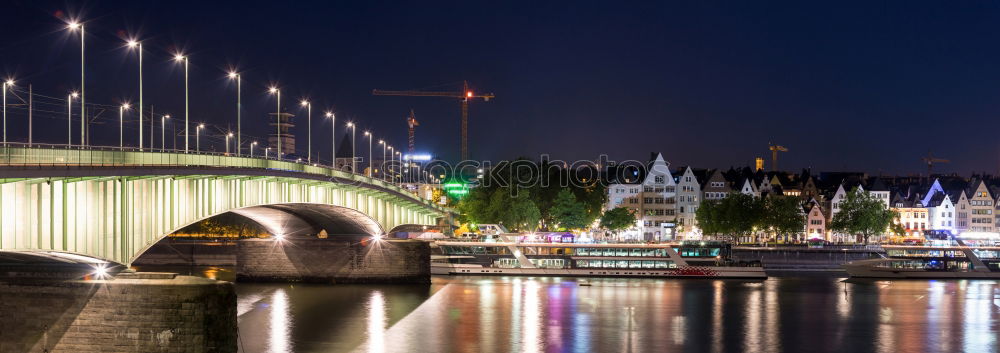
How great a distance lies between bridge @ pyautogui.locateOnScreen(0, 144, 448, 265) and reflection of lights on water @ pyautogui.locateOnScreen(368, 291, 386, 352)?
5.67 metres

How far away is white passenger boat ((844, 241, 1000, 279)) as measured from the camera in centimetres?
7369

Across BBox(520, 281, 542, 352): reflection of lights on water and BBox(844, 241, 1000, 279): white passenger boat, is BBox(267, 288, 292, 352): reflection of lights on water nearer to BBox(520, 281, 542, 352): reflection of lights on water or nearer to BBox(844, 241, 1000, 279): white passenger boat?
BBox(520, 281, 542, 352): reflection of lights on water

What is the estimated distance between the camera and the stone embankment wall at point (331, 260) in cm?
6138

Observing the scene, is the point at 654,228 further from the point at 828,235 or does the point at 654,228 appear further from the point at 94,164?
the point at 94,164

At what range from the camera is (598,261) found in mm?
Result: 73688

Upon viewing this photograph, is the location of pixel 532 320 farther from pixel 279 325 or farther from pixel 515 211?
pixel 515 211

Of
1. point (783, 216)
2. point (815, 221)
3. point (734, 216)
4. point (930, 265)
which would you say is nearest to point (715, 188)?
point (783, 216)

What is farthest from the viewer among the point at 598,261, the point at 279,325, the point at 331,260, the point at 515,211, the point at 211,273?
the point at 515,211

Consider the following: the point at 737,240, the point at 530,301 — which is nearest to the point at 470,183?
the point at 737,240

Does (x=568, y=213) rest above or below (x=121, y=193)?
below

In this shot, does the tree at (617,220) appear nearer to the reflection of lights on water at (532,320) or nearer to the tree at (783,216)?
the tree at (783,216)

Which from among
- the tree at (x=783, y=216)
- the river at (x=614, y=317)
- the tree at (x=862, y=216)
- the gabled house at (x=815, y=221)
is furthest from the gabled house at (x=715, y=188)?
the river at (x=614, y=317)

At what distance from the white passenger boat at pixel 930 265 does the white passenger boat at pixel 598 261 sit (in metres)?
7.83

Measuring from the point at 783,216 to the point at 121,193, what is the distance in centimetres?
8682
